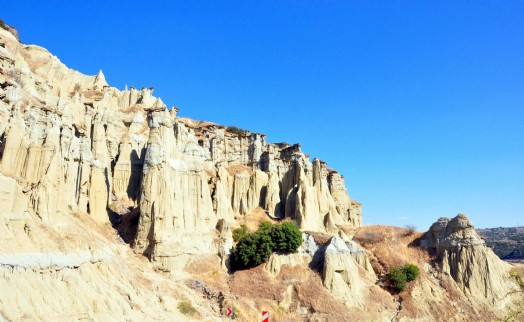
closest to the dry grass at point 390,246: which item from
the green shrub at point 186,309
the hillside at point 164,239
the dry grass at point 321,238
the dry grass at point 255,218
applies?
the hillside at point 164,239

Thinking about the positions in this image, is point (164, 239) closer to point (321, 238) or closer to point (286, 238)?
point (286, 238)

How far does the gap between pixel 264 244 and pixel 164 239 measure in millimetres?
10320

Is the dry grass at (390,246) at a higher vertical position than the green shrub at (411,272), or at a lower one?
higher

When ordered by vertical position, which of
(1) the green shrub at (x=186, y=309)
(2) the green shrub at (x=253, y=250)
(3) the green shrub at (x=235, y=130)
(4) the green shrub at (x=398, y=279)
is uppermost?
(3) the green shrub at (x=235, y=130)

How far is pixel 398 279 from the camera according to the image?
43375 mm

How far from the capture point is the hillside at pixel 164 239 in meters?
27.1

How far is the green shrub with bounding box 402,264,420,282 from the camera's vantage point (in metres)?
44.5

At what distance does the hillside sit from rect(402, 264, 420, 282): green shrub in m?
0.97

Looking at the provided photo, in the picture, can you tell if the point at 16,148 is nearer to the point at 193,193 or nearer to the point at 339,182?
the point at 193,193

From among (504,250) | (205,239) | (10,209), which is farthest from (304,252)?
(504,250)

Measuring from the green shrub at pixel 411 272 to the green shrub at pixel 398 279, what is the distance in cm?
51

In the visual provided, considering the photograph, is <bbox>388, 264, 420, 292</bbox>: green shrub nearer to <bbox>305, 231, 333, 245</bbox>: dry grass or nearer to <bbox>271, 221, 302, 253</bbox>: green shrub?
<bbox>305, 231, 333, 245</bbox>: dry grass

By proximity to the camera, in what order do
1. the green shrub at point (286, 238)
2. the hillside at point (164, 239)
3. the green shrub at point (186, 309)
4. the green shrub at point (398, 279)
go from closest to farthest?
the hillside at point (164, 239) → the green shrub at point (186, 309) → the green shrub at point (398, 279) → the green shrub at point (286, 238)

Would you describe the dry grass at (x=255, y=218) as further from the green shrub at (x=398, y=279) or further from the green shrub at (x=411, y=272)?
the green shrub at (x=411, y=272)
